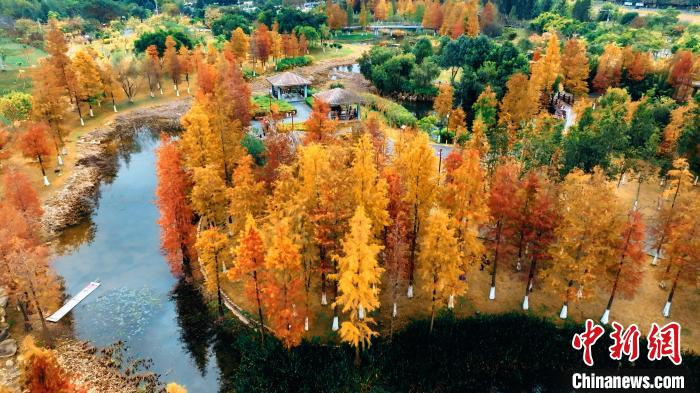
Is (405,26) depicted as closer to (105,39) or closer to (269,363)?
(105,39)

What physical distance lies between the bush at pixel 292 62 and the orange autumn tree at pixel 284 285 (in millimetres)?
75252

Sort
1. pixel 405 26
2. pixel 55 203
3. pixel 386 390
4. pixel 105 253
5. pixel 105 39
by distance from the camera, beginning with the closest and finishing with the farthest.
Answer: pixel 386 390, pixel 105 253, pixel 55 203, pixel 105 39, pixel 405 26

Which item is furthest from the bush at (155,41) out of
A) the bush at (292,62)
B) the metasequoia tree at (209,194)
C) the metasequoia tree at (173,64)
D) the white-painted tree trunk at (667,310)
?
the white-painted tree trunk at (667,310)

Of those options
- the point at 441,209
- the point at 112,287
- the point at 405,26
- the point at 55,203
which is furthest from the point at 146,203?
the point at 405,26

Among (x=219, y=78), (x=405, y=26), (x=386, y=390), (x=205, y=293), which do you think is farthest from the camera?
(x=405, y=26)

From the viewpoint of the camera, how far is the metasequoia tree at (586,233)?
28594mm

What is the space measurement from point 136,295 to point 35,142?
23.4 m

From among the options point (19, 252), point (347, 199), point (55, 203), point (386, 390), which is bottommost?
point (386, 390)

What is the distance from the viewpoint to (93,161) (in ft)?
193

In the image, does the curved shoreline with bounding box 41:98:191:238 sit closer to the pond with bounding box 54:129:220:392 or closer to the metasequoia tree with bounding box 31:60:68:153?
the pond with bounding box 54:129:220:392

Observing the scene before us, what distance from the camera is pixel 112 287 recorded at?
38219mm

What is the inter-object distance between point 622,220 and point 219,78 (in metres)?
51.6

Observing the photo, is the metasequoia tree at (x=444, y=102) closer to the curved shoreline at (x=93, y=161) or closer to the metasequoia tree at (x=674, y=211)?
the metasequoia tree at (x=674, y=211)

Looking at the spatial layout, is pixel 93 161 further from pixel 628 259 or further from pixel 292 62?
pixel 628 259
